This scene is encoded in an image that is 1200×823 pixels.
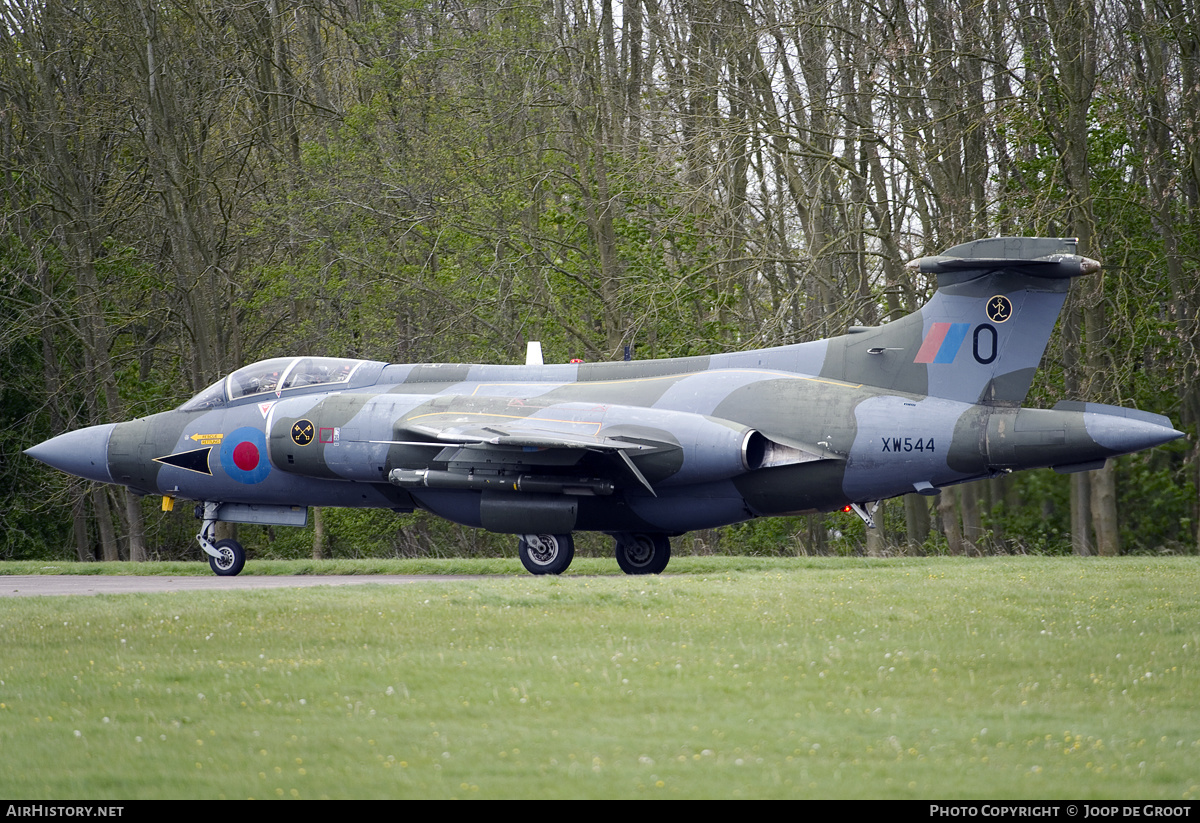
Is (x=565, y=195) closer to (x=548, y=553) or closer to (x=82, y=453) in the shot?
(x=82, y=453)

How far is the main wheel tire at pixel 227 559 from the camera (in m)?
18.9

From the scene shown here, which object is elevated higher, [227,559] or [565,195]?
[565,195]

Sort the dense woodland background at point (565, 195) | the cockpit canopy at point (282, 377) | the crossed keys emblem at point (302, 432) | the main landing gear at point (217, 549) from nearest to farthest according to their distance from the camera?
the crossed keys emblem at point (302, 432)
the cockpit canopy at point (282, 377)
the main landing gear at point (217, 549)
the dense woodland background at point (565, 195)

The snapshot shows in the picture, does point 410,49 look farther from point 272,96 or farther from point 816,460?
point 816,460

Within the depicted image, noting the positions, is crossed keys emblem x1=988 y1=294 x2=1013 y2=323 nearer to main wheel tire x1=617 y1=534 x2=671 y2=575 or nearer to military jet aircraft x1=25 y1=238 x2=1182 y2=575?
military jet aircraft x1=25 y1=238 x2=1182 y2=575

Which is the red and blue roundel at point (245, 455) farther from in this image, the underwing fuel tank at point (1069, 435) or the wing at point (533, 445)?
the underwing fuel tank at point (1069, 435)

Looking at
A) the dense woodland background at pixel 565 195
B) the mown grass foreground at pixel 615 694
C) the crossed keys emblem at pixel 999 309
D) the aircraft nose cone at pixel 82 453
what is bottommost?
the mown grass foreground at pixel 615 694

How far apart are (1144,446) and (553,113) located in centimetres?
1856

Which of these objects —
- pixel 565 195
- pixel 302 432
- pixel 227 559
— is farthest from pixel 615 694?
pixel 565 195

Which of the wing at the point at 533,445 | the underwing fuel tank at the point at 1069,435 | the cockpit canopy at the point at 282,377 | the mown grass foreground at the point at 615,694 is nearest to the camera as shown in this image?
the mown grass foreground at the point at 615,694

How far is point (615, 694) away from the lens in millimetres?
7332

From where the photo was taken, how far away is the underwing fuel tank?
14148mm

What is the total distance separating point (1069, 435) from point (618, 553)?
656 centimetres

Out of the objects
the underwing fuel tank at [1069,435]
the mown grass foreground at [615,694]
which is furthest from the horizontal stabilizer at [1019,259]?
the mown grass foreground at [615,694]
